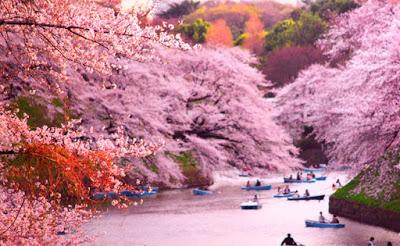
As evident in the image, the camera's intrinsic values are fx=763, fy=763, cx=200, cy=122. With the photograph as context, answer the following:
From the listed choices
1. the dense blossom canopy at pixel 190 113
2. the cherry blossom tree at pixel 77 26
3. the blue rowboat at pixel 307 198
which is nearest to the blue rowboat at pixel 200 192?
the blue rowboat at pixel 307 198

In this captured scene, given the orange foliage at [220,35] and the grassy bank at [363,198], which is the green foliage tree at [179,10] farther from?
the grassy bank at [363,198]

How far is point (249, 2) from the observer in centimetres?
17938

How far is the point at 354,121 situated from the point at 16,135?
2204 centimetres

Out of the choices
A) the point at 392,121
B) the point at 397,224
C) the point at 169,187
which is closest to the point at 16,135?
the point at 392,121

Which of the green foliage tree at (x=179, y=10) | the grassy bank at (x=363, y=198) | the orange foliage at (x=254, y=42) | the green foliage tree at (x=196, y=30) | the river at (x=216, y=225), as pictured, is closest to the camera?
the river at (x=216, y=225)

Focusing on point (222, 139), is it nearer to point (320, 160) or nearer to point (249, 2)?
point (320, 160)

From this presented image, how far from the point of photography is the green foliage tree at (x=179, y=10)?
125 meters

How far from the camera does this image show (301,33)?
94.3m

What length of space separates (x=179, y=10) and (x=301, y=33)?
4019 centimetres

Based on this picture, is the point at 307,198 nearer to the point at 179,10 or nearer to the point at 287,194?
the point at 287,194

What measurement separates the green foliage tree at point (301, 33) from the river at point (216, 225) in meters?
47.0

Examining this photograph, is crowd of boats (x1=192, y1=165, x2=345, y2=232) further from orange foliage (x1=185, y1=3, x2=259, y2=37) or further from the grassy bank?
orange foliage (x1=185, y1=3, x2=259, y2=37)

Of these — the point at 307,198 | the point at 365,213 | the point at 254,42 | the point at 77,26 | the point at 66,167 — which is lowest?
the point at 66,167

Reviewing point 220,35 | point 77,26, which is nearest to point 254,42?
point 220,35
